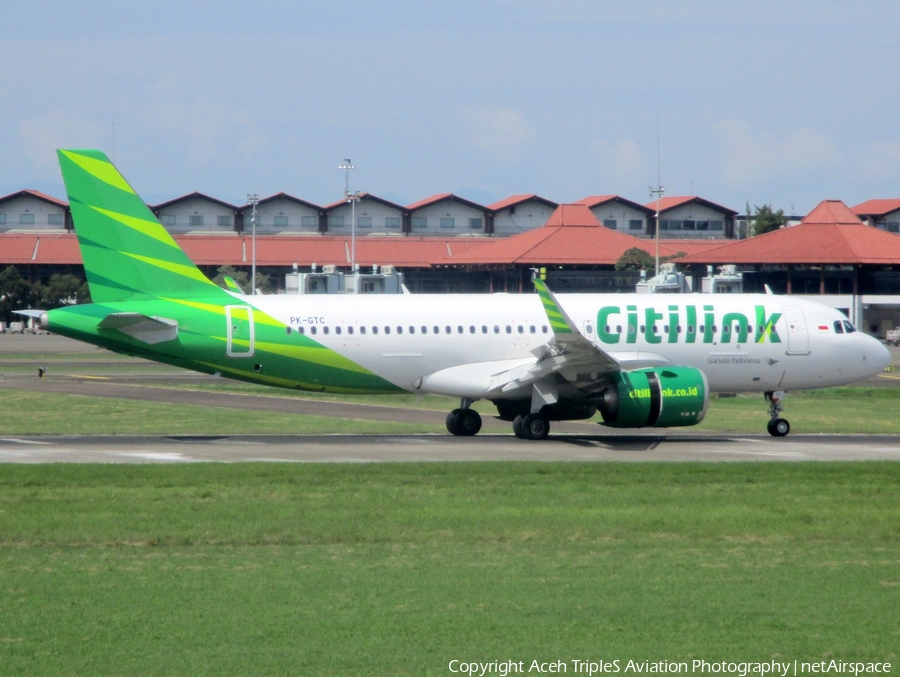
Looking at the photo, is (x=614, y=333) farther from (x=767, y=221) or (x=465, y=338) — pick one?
(x=767, y=221)

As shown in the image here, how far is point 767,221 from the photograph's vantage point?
409 feet

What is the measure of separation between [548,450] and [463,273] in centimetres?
7409

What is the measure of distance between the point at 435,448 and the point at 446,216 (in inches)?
4138

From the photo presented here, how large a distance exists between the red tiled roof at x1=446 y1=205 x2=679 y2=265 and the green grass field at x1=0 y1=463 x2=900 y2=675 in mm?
73923

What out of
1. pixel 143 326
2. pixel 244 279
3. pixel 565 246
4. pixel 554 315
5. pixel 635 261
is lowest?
pixel 143 326

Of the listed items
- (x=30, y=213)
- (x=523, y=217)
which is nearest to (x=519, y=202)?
(x=523, y=217)

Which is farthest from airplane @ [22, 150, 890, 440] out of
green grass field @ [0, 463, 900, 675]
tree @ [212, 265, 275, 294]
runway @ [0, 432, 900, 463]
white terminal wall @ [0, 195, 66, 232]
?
white terminal wall @ [0, 195, 66, 232]

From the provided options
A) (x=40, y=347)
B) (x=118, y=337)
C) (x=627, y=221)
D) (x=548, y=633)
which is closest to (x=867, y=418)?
(x=118, y=337)

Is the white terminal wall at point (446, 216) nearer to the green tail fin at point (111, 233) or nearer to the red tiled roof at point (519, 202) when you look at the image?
the red tiled roof at point (519, 202)

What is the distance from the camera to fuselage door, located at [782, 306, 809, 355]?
29.5 meters

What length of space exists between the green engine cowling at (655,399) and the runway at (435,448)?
2.29 feet

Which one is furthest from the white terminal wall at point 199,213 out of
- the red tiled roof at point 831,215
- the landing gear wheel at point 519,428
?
the landing gear wheel at point 519,428

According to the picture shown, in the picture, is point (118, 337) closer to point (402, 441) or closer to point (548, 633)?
point (402, 441)

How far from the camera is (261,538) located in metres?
15.1
